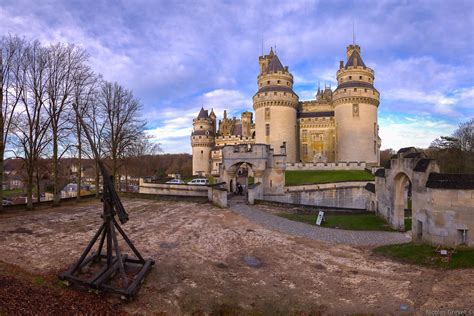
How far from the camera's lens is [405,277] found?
29.9 feet

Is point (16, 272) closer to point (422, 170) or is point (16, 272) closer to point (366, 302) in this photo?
point (366, 302)

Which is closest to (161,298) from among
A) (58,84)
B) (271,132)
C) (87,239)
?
(87,239)

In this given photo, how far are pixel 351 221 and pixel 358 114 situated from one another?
106 ft

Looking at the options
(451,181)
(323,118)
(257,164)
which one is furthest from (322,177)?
(451,181)

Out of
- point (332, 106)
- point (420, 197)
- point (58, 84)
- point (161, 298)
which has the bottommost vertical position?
point (161, 298)

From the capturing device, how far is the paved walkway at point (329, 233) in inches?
527

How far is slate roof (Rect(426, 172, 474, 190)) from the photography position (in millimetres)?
10828

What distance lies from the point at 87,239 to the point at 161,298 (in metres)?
6.65

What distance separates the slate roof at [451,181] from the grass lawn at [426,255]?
88.0 inches

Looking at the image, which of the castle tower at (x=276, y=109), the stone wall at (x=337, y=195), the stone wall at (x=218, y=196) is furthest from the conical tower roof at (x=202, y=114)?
the stone wall at (x=218, y=196)

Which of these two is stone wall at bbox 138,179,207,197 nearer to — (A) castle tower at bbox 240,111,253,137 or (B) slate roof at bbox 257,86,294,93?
(B) slate roof at bbox 257,86,294,93

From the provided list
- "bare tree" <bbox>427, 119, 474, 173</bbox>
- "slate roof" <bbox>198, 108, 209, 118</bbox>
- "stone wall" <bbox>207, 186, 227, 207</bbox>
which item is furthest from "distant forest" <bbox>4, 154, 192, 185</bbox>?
"bare tree" <bbox>427, 119, 474, 173</bbox>

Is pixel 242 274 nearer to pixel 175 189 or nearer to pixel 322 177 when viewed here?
pixel 175 189

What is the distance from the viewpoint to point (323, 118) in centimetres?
4962
